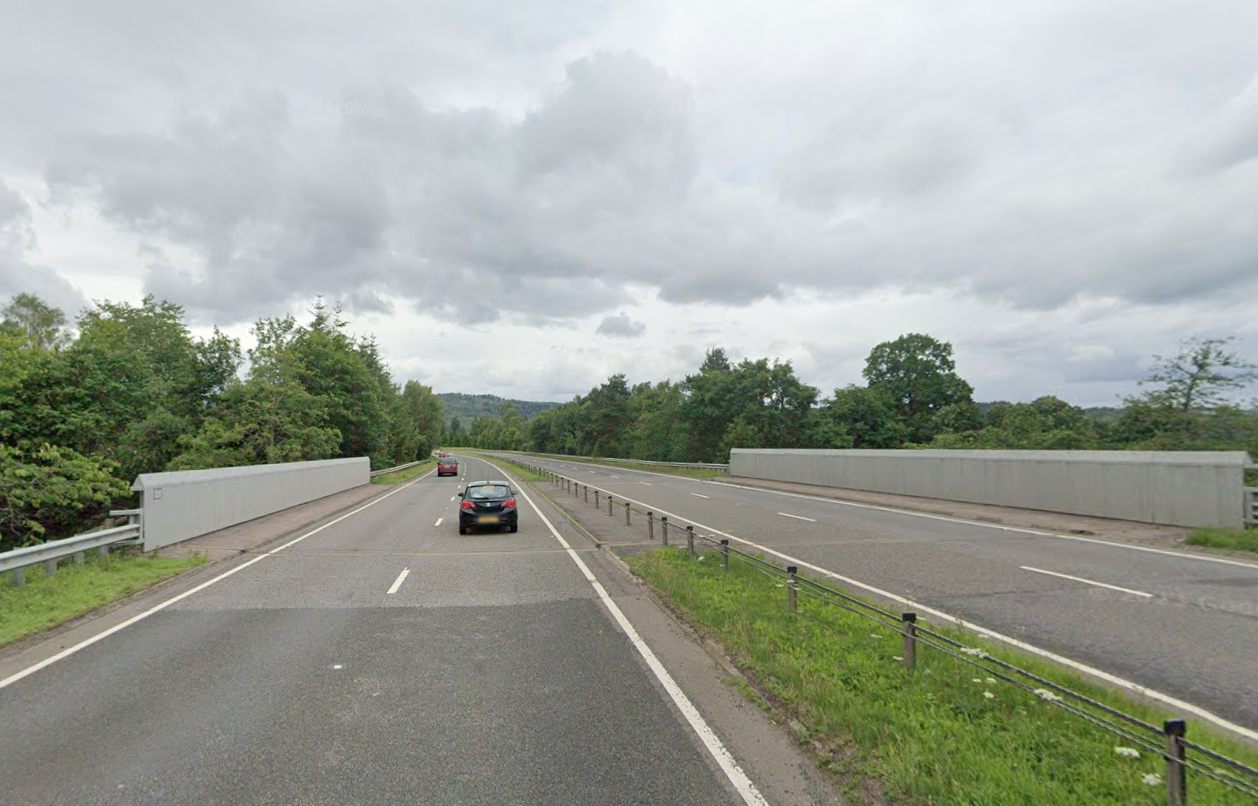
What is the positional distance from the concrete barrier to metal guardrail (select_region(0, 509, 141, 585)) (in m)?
0.40

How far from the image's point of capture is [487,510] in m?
17.3

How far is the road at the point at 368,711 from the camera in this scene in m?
4.05

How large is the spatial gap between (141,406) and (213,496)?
1486 cm

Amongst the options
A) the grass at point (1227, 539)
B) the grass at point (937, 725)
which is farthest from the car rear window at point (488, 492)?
the grass at point (1227, 539)

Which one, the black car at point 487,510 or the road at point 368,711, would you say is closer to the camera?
the road at point 368,711

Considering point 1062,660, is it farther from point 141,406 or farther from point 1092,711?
point 141,406

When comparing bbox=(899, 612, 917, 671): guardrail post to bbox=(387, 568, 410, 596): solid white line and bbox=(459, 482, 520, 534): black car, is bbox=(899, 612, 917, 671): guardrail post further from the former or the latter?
bbox=(459, 482, 520, 534): black car

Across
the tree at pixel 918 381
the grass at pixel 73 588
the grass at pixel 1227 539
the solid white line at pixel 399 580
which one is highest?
the tree at pixel 918 381

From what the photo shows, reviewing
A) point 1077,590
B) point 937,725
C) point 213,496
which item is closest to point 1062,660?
point 937,725

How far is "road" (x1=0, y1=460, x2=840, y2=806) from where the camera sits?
4055 mm

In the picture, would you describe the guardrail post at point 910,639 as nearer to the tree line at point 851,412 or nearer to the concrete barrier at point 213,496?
the concrete barrier at point 213,496

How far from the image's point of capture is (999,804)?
356 cm

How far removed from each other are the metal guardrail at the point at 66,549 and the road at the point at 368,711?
2.71 metres

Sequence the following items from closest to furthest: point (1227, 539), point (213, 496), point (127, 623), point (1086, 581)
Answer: point (127, 623) → point (1086, 581) → point (1227, 539) → point (213, 496)
